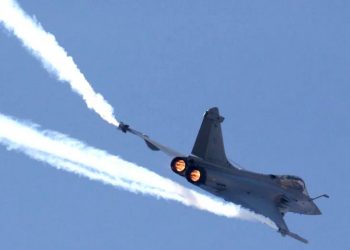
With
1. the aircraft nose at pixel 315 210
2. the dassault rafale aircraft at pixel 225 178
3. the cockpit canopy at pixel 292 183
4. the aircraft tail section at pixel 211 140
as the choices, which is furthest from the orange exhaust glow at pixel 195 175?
the aircraft nose at pixel 315 210

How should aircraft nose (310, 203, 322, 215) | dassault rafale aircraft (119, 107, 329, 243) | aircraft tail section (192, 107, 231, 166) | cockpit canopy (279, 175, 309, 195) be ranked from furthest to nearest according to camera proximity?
aircraft nose (310, 203, 322, 215), cockpit canopy (279, 175, 309, 195), aircraft tail section (192, 107, 231, 166), dassault rafale aircraft (119, 107, 329, 243)

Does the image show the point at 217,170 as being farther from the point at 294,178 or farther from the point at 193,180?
the point at 294,178

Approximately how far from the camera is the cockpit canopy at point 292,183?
6669 centimetres

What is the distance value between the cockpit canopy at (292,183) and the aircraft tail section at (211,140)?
4.67 metres

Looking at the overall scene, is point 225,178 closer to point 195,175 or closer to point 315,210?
point 195,175

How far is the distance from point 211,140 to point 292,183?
6.64 m

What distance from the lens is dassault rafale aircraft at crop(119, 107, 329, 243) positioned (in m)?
61.7

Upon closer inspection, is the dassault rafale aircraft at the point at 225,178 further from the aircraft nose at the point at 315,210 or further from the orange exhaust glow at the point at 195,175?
the aircraft nose at the point at 315,210

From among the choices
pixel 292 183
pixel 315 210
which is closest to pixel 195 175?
pixel 292 183

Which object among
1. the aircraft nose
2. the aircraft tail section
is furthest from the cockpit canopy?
the aircraft tail section

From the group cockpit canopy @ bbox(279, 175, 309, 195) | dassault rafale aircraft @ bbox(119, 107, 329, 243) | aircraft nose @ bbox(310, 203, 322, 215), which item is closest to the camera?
dassault rafale aircraft @ bbox(119, 107, 329, 243)

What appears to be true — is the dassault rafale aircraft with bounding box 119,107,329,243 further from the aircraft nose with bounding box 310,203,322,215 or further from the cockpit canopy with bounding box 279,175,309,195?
the aircraft nose with bounding box 310,203,322,215

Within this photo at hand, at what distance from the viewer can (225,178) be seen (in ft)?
207

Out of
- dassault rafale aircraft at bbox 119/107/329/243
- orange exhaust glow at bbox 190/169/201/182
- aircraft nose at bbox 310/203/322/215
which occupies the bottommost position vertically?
orange exhaust glow at bbox 190/169/201/182
